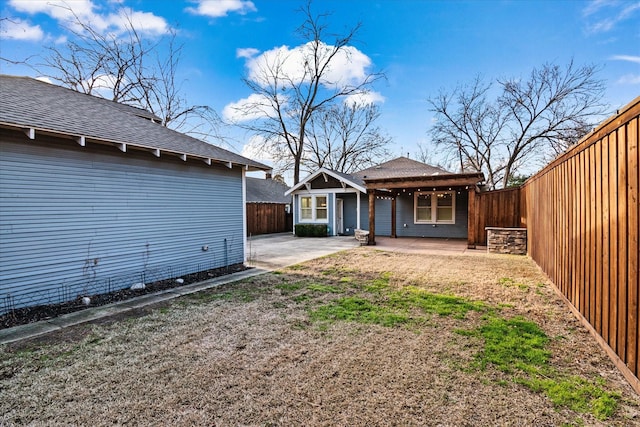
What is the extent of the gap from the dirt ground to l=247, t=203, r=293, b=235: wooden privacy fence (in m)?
12.7

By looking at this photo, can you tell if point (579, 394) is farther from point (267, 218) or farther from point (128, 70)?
point (128, 70)

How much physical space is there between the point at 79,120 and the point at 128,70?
40.4 feet

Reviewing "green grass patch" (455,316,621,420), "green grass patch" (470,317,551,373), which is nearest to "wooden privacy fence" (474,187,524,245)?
"green grass patch" (470,317,551,373)

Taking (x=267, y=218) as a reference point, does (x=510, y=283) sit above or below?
below

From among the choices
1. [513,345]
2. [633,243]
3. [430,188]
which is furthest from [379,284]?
[430,188]

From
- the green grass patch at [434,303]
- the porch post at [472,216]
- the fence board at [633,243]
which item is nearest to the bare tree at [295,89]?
the porch post at [472,216]

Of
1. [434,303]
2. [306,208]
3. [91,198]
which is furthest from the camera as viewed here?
[306,208]

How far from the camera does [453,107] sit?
2269 centimetres

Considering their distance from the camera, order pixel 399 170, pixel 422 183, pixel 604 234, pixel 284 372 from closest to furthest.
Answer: pixel 284 372 → pixel 604 234 → pixel 422 183 → pixel 399 170

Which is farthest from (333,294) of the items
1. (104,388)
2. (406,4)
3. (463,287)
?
(406,4)

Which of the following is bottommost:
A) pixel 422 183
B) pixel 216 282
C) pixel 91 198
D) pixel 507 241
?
pixel 216 282

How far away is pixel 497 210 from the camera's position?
432 inches

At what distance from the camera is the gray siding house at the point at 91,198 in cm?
452

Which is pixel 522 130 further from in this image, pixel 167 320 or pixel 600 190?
pixel 167 320
